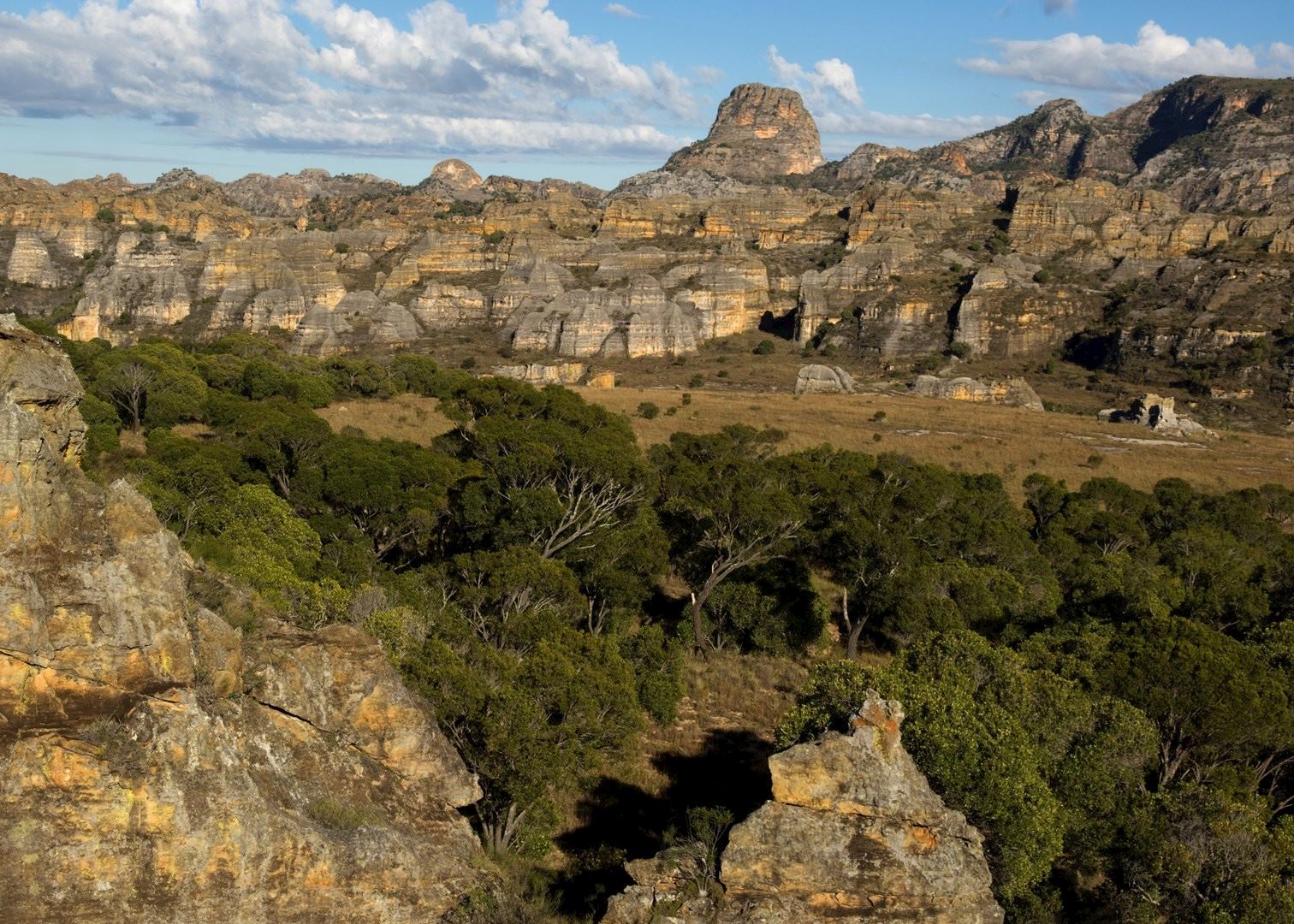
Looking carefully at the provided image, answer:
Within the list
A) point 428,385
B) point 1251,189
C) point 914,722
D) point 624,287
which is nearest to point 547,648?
point 914,722

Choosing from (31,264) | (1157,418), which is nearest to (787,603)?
(1157,418)

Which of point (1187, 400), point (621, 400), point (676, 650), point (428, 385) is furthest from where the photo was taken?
point (1187, 400)

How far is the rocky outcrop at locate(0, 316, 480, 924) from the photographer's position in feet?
33.4

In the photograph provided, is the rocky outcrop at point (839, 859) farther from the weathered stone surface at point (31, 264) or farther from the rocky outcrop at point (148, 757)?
the weathered stone surface at point (31, 264)

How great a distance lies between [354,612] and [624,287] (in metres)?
93.9

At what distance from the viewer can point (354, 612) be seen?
20531 mm

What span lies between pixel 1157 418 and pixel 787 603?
54637mm

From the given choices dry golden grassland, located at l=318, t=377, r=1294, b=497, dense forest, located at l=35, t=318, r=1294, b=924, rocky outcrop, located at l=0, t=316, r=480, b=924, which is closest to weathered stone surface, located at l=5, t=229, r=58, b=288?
dry golden grassland, located at l=318, t=377, r=1294, b=497

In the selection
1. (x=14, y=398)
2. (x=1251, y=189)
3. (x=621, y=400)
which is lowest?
(x=621, y=400)

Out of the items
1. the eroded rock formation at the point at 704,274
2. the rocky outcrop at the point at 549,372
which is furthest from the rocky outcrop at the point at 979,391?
the rocky outcrop at the point at 549,372

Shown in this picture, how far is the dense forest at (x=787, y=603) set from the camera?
16.6 meters

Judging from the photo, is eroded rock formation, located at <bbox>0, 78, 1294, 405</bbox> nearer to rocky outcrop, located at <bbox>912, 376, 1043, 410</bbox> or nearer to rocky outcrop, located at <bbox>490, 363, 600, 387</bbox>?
rocky outcrop, located at <bbox>490, 363, 600, 387</bbox>

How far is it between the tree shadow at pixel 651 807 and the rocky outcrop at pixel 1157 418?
5771 centimetres

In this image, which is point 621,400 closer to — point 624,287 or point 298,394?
point 298,394
